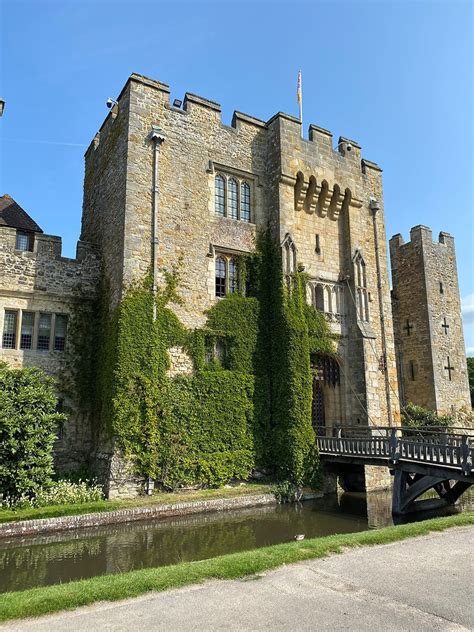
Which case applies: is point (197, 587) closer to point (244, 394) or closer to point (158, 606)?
point (158, 606)

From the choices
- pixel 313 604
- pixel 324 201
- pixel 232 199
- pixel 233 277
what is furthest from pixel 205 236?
pixel 313 604

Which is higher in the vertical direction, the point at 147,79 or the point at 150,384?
the point at 147,79

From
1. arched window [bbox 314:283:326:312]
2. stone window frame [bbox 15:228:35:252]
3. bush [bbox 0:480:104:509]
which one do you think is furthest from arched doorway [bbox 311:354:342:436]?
stone window frame [bbox 15:228:35:252]

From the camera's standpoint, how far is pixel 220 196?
2030cm

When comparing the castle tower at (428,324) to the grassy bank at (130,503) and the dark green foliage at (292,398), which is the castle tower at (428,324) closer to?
the dark green foliage at (292,398)

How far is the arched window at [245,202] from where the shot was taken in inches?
815

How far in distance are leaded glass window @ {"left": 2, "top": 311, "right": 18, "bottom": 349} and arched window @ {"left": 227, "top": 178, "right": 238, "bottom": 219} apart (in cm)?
938

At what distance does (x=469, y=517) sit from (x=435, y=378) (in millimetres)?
17639

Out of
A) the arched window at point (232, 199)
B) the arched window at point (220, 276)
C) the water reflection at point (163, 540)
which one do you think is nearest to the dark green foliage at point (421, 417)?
the water reflection at point (163, 540)

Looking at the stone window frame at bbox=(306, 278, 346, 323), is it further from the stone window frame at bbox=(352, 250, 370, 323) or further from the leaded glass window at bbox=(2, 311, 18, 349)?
the leaded glass window at bbox=(2, 311, 18, 349)

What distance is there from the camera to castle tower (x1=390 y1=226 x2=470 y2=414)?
28062 mm

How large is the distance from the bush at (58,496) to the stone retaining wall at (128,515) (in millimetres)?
1244

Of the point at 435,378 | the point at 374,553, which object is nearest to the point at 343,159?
the point at 435,378

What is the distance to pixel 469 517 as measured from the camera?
36.6ft
